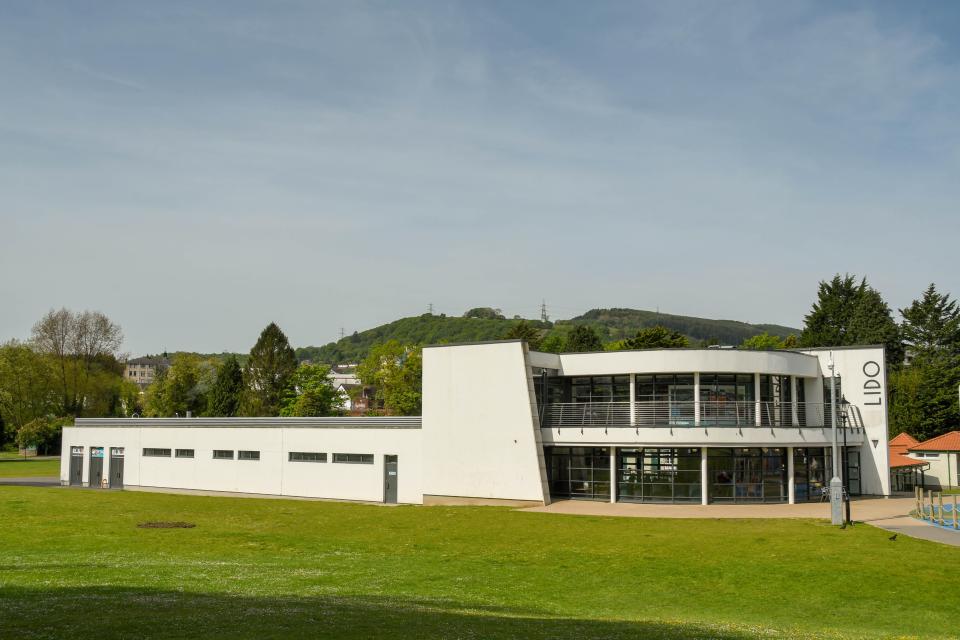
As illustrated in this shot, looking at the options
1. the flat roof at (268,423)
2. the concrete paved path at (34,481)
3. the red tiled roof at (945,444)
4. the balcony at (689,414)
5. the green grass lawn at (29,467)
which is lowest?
the green grass lawn at (29,467)

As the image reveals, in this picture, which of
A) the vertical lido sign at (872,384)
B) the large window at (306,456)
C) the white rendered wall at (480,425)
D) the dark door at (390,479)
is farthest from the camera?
the large window at (306,456)

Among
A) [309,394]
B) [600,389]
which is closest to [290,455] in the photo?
[600,389]

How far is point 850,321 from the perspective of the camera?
311ft

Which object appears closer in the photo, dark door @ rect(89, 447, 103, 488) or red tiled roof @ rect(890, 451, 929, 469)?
red tiled roof @ rect(890, 451, 929, 469)

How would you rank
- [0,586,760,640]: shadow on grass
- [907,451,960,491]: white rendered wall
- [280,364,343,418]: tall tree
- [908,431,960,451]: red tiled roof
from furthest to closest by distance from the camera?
[280,364,343,418]: tall tree < [908,431,960,451]: red tiled roof < [907,451,960,491]: white rendered wall < [0,586,760,640]: shadow on grass

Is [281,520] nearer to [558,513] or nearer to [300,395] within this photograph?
[558,513]

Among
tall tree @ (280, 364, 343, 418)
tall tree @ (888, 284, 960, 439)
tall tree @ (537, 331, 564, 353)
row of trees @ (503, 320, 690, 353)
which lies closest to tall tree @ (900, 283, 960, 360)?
tall tree @ (888, 284, 960, 439)

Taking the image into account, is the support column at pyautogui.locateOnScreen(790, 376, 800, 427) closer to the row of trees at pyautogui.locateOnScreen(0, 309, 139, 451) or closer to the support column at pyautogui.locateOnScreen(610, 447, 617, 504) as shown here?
the support column at pyautogui.locateOnScreen(610, 447, 617, 504)

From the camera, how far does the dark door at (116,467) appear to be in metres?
56.7

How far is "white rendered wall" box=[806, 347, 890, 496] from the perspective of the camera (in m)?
43.9

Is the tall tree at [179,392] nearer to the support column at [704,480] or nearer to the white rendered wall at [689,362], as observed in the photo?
the white rendered wall at [689,362]

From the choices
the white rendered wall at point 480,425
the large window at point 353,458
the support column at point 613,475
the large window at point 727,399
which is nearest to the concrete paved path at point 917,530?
the large window at point 727,399

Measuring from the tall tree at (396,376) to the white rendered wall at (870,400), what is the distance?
195ft

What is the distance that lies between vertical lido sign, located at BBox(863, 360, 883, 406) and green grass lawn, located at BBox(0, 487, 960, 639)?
1490 centimetres
